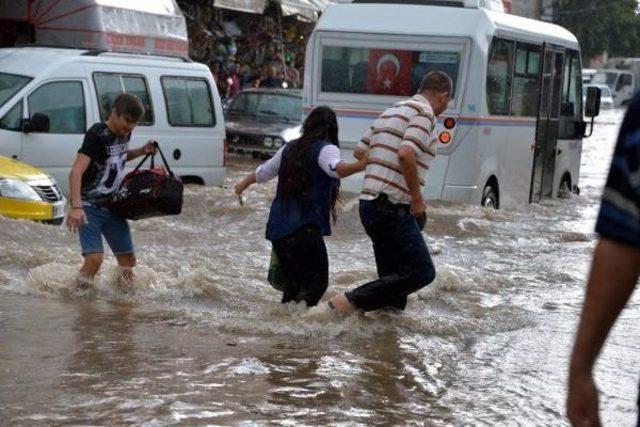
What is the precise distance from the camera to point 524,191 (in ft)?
56.4

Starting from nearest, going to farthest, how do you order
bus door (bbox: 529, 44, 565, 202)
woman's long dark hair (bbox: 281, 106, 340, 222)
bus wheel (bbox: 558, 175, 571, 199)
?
woman's long dark hair (bbox: 281, 106, 340, 222) < bus door (bbox: 529, 44, 565, 202) < bus wheel (bbox: 558, 175, 571, 199)

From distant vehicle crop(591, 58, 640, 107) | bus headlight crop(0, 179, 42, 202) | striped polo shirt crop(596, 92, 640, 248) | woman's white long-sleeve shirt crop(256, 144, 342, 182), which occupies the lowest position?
distant vehicle crop(591, 58, 640, 107)

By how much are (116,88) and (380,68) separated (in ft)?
10.4

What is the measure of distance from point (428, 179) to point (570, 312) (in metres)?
5.10

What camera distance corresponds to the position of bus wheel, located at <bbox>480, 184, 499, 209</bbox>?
51.0 feet

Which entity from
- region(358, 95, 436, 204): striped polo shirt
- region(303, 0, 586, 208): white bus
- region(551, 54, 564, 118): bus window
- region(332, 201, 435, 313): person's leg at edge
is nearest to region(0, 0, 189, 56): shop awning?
region(303, 0, 586, 208): white bus

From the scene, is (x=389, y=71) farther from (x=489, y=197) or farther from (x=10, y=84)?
(x=10, y=84)

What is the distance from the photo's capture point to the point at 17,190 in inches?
450

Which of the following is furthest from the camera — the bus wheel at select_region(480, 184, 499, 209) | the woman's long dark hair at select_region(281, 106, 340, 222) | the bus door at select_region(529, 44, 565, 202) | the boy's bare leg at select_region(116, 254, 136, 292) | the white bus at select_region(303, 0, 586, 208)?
the bus door at select_region(529, 44, 565, 202)

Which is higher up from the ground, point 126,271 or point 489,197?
point 126,271

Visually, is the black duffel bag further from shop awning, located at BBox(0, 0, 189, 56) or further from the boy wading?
shop awning, located at BBox(0, 0, 189, 56)

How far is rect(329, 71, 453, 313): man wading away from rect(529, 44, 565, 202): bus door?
9538mm

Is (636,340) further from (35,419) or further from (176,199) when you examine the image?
(35,419)

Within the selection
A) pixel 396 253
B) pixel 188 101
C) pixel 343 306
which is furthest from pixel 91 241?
pixel 188 101
